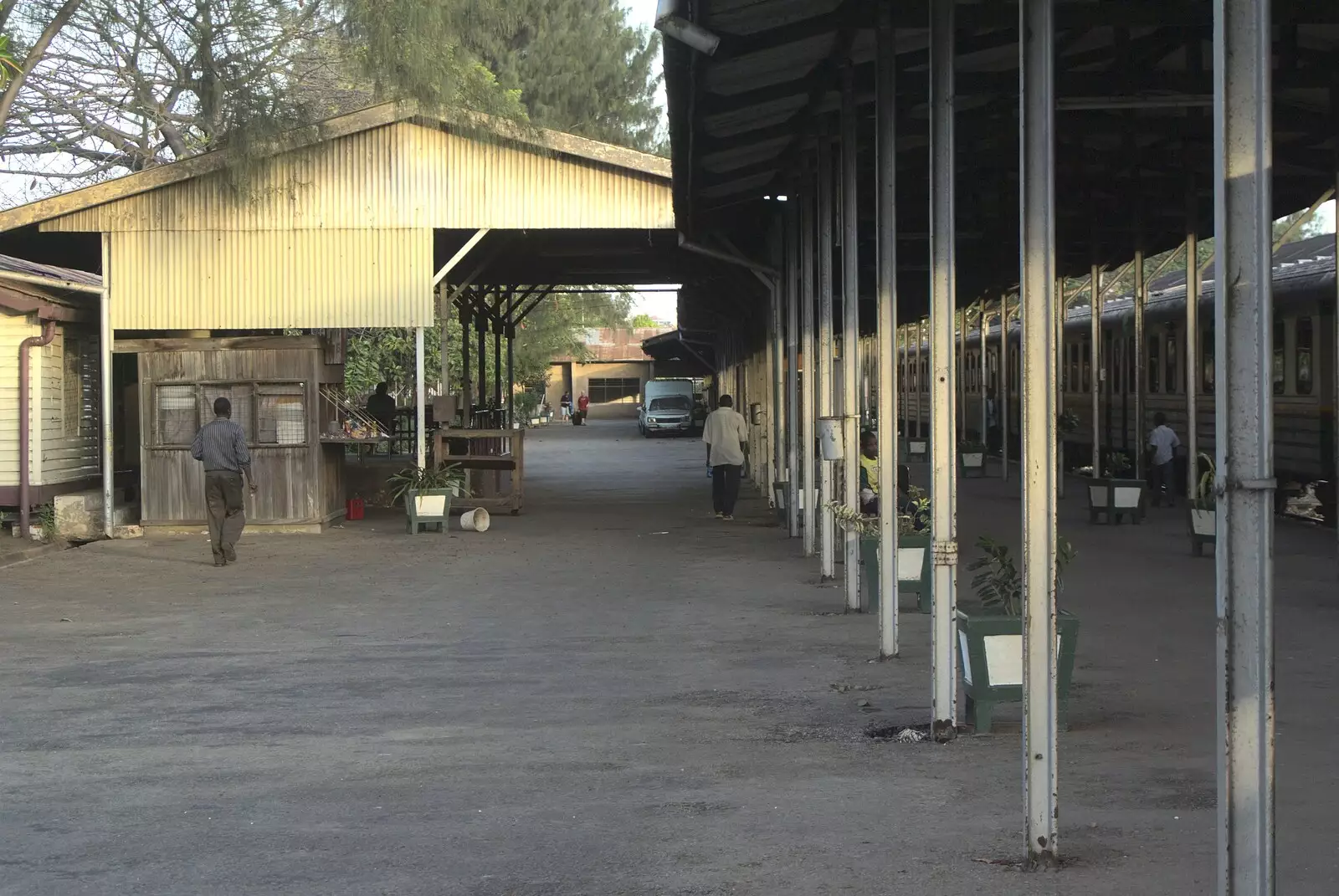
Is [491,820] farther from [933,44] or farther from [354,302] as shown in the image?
[354,302]

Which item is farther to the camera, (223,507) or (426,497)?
(426,497)

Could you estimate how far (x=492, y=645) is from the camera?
10766mm

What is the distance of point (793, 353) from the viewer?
55.5 feet

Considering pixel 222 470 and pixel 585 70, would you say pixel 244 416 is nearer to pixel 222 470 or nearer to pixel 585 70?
pixel 222 470

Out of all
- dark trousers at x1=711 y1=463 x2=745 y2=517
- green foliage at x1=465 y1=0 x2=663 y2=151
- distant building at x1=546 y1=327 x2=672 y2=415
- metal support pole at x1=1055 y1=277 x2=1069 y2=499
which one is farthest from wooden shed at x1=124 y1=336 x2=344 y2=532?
distant building at x1=546 y1=327 x2=672 y2=415

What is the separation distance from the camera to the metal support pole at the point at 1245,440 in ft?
12.6

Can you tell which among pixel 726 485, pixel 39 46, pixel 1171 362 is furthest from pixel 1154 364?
pixel 39 46

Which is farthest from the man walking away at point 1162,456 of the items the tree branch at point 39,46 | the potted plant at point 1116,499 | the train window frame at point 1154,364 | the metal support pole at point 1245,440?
the metal support pole at point 1245,440

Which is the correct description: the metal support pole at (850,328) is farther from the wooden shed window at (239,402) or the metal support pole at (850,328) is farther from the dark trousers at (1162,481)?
the dark trousers at (1162,481)

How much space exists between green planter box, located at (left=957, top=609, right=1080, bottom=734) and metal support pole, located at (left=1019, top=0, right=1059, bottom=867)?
1.71 meters

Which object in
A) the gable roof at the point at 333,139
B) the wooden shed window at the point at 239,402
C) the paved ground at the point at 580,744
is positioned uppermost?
the gable roof at the point at 333,139

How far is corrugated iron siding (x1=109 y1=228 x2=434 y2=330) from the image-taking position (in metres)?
19.2

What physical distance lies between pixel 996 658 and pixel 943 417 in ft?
3.73

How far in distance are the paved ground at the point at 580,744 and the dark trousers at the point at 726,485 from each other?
645 centimetres
